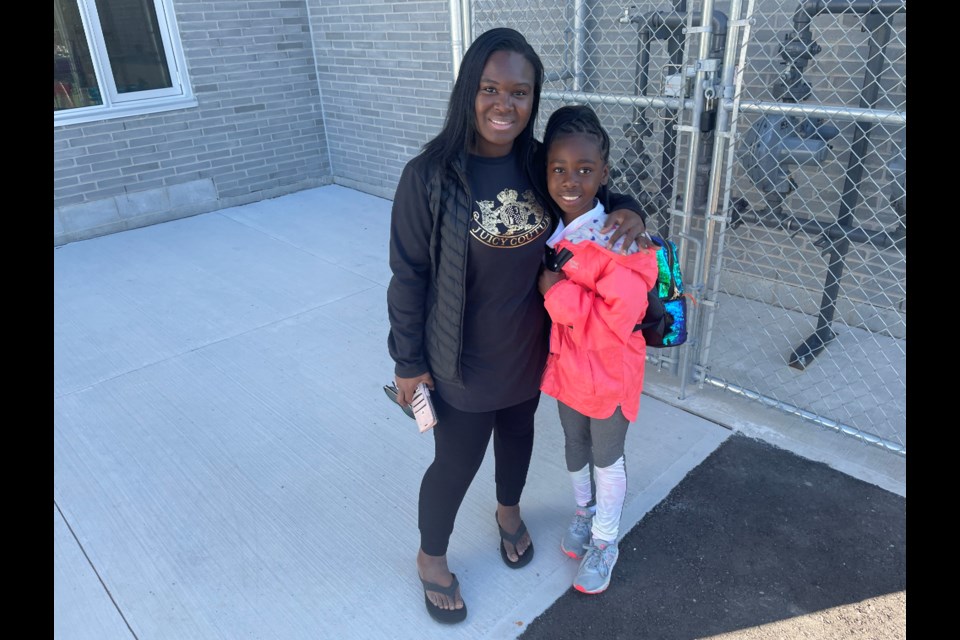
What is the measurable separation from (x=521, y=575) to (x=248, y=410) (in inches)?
64.5

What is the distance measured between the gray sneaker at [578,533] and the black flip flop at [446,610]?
41 centimetres

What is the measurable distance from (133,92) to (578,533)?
5481 mm

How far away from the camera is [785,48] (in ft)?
10.1

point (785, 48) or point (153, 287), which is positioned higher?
point (785, 48)

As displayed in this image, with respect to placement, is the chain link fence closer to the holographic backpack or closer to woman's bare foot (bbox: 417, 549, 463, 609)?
the holographic backpack

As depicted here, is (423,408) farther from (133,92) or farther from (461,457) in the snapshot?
(133,92)

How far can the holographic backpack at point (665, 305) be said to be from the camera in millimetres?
1907

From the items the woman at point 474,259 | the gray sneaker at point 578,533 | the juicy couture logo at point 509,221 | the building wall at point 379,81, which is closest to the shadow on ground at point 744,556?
the gray sneaker at point 578,533

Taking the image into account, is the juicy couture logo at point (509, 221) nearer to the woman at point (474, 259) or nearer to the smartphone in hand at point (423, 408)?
the woman at point (474, 259)

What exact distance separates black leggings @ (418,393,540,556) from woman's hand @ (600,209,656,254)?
0.56 meters

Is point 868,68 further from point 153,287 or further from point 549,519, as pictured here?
point 153,287

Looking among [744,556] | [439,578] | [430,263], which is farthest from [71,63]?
[744,556]

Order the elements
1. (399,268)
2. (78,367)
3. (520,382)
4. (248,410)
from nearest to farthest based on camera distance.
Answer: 1. (399,268)
2. (520,382)
3. (248,410)
4. (78,367)

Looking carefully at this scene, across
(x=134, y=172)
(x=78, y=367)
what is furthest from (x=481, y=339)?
(x=134, y=172)
